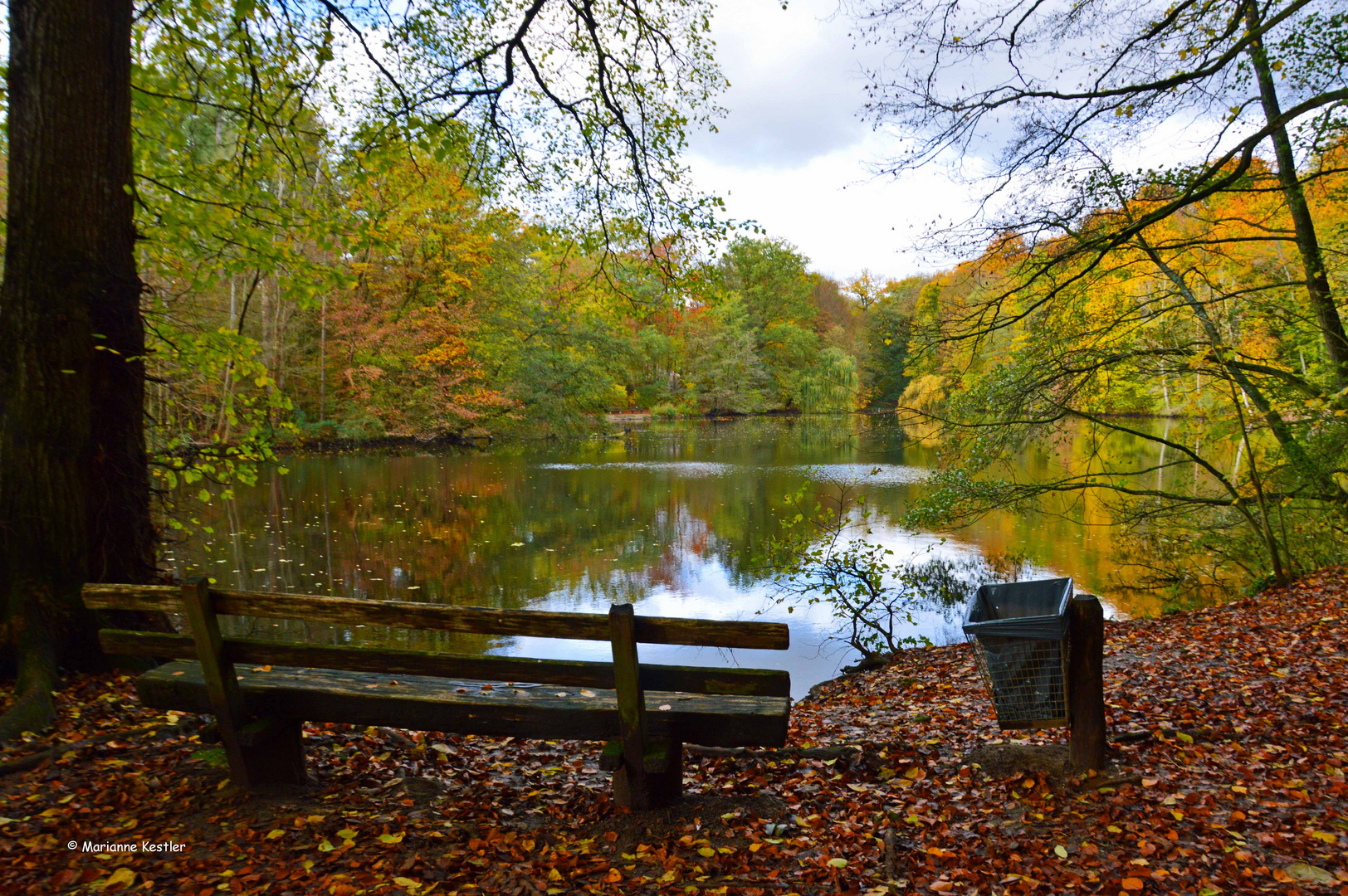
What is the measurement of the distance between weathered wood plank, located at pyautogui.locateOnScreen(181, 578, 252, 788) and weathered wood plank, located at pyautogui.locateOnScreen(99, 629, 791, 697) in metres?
0.08

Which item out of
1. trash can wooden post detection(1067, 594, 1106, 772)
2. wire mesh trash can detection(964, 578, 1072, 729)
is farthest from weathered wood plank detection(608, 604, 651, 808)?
trash can wooden post detection(1067, 594, 1106, 772)

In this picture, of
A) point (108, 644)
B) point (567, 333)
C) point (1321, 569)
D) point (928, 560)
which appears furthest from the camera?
point (567, 333)

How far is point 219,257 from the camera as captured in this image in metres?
5.86

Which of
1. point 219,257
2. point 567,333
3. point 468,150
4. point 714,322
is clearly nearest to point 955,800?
point 219,257

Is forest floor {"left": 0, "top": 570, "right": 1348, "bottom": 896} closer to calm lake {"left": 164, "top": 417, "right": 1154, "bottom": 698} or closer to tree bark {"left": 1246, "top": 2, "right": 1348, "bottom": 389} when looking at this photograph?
calm lake {"left": 164, "top": 417, "right": 1154, "bottom": 698}

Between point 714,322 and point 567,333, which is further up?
point 714,322

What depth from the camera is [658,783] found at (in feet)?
11.3

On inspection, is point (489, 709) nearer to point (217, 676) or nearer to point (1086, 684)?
point (217, 676)

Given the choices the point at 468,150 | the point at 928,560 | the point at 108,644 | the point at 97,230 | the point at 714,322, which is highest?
the point at 714,322

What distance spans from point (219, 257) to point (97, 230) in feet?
4.92

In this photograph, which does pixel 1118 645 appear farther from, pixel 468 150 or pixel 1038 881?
pixel 468 150

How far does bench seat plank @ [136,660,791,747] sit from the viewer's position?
326cm

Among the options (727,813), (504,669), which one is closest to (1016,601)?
(727,813)

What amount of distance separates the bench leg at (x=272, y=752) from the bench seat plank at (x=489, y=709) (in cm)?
8
